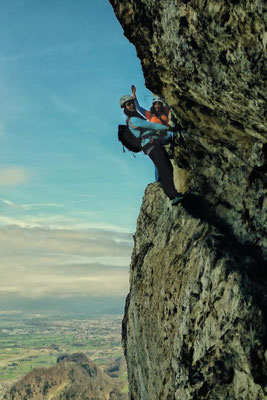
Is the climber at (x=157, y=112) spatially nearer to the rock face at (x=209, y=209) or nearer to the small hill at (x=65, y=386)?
the rock face at (x=209, y=209)

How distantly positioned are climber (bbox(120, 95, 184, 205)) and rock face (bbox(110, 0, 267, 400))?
680mm

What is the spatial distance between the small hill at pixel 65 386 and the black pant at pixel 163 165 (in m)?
70.8

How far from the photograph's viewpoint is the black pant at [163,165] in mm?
14578

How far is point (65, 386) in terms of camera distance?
74.6m

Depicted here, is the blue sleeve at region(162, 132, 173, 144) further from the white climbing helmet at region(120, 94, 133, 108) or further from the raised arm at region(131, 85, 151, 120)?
the white climbing helmet at region(120, 94, 133, 108)

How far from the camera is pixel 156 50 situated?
1170cm

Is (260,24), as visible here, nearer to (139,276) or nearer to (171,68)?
(171,68)

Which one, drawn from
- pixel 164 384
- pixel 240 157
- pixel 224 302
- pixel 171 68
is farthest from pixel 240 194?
pixel 164 384

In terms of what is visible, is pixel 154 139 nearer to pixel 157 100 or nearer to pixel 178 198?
pixel 157 100

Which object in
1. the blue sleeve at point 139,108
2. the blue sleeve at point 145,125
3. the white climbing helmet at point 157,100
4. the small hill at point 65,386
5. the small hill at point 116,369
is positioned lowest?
Result: the small hill at point 116,369

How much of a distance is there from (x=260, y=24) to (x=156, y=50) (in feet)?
17.1

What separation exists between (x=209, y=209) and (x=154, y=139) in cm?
371

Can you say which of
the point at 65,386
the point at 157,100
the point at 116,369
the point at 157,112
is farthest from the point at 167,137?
the point at 116,369

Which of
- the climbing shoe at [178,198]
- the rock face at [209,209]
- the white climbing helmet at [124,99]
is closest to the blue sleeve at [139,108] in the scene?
the white climbing helmet at [124,99]
